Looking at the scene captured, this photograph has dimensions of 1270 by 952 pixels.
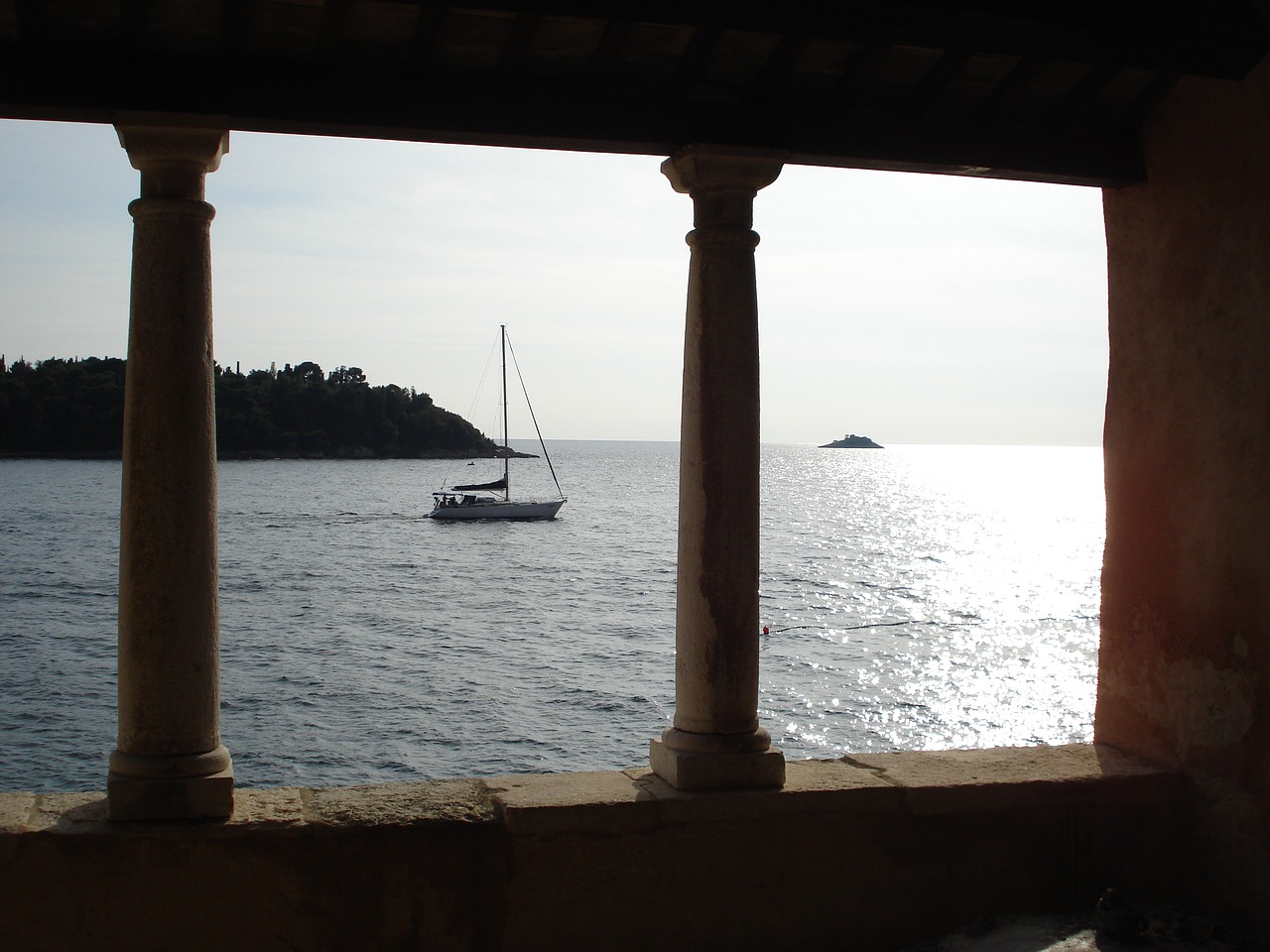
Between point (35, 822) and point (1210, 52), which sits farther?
point (1210, 52)

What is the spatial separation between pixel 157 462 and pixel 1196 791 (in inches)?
190

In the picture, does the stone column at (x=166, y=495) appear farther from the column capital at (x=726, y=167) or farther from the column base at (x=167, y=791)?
the column capital at (x=726, y=167)

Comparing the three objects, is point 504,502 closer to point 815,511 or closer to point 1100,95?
point 815,511

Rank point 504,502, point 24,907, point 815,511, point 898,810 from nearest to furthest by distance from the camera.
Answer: point 24,907 < point 898,810 < point 504,502 < point 815,511

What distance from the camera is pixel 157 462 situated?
4.61 meters

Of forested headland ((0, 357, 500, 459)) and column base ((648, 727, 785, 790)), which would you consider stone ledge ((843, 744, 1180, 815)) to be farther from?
forested headland ((0, 357, 500, 459))

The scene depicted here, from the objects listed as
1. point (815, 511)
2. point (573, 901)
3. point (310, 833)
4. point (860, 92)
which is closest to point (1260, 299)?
point (860, 92)

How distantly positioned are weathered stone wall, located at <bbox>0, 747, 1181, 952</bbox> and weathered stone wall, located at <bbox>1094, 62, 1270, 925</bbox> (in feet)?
1.12

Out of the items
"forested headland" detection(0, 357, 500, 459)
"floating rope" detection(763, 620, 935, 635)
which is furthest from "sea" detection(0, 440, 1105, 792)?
"forested headland" detection(0, 357, 500, 459)

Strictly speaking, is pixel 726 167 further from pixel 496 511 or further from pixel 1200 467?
pixel 496 511

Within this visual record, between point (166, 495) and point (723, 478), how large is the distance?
230 cm

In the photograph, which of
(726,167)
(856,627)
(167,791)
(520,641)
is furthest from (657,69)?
(856,627)

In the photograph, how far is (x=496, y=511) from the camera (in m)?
92.1

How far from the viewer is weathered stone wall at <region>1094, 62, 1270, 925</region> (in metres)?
5.20
